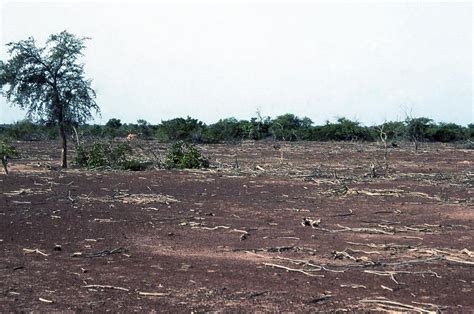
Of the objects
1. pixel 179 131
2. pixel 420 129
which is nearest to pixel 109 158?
pixel 179 131

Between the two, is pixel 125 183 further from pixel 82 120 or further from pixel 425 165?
pixel 425 165

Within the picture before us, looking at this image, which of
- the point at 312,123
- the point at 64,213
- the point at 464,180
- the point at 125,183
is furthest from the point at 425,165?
the point at 312,123

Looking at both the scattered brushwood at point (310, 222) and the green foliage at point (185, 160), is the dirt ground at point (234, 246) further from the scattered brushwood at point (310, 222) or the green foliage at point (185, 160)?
the green foliage at point (185, 160)

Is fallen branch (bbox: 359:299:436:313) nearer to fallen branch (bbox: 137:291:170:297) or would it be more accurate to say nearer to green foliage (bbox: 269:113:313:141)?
fallen branch (bbox: 137:291:170:297)

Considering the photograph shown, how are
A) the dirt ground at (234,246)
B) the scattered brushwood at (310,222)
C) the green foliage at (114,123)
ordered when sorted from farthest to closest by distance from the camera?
1. the green foliage at (114,123)
2. the scattered brushwood at (310,222)
3. the dirt ground at (234,246)

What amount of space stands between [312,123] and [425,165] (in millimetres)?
50616

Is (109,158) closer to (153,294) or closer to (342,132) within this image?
(153,294)

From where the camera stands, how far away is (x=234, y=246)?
33.8ft

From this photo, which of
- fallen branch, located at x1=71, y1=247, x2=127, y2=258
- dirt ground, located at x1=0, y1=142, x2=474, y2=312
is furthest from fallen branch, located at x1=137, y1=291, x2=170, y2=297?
fallen branch, located at x1=71, y1=247, x2=127, y2=258

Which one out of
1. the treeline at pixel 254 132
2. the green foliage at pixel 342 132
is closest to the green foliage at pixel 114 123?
the treeline at pixel 254 132

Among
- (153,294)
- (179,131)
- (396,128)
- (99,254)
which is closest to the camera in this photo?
(153,294)

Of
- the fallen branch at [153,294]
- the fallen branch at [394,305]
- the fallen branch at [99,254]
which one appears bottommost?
the fallen branch at [99,254]

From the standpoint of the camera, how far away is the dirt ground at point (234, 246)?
6.99 metres

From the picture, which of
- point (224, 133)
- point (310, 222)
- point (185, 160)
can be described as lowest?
point (310, 222)
